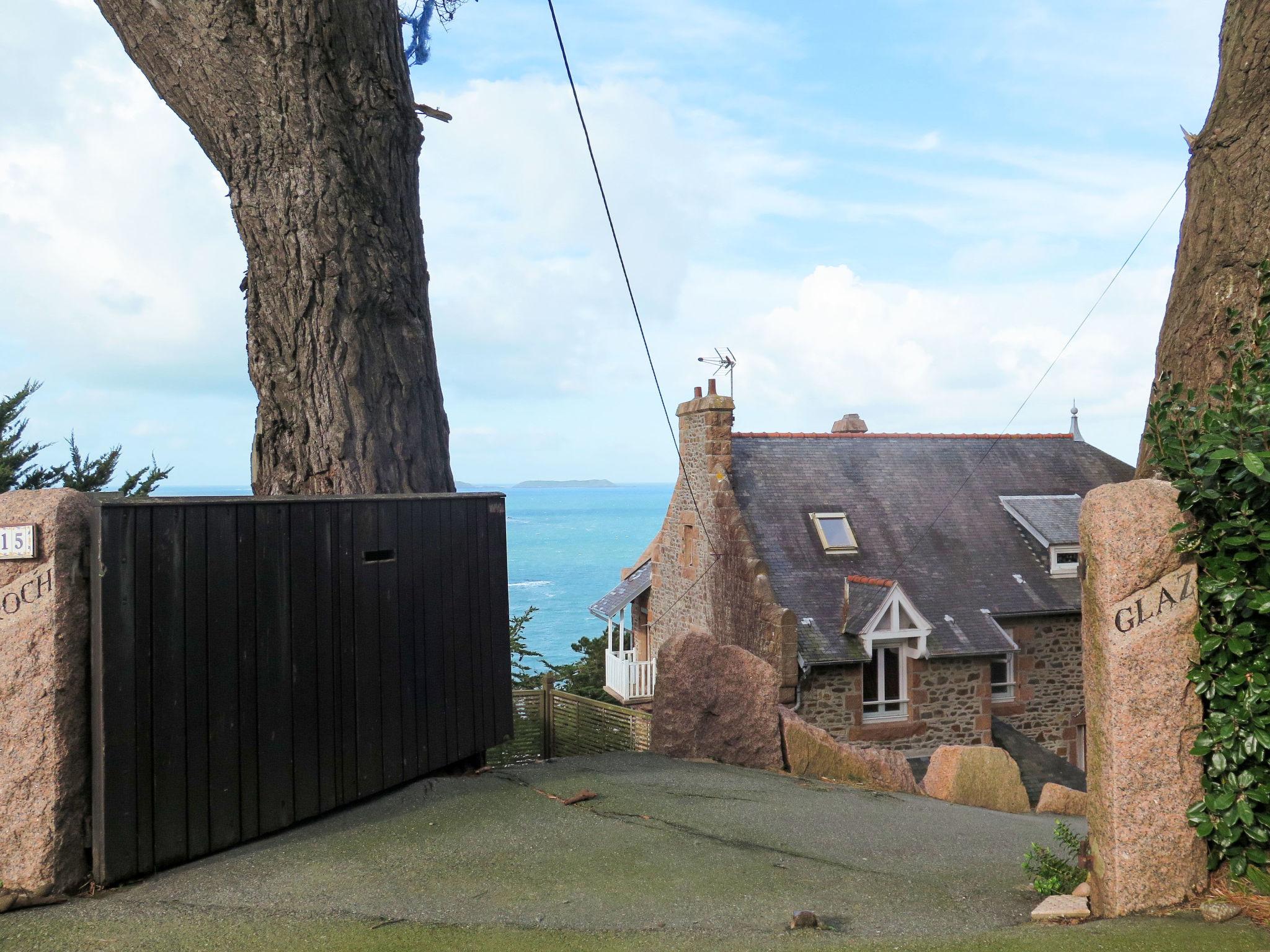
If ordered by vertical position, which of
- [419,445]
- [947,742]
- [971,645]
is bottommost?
[947,742]

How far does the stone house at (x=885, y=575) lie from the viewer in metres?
16.9

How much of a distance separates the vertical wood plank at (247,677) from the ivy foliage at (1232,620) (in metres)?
5.03

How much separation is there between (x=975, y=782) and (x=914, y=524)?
10.8m

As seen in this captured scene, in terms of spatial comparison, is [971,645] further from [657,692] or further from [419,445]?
[419,445]

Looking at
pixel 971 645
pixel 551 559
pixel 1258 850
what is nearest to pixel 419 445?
pixel 1258 850

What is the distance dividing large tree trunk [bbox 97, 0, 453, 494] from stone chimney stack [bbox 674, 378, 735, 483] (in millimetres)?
10984

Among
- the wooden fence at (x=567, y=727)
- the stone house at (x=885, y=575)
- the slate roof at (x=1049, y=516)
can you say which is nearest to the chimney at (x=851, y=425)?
the stone house at (x=885, y=575)

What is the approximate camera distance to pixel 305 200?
7.55 metres

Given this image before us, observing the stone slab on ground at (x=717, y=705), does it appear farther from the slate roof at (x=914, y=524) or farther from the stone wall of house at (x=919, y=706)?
the stone wall of house at (x=919, y=706)

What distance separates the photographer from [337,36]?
25.1ft

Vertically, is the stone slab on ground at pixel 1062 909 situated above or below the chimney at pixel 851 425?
below

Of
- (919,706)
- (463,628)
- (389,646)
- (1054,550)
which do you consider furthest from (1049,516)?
(389,646)

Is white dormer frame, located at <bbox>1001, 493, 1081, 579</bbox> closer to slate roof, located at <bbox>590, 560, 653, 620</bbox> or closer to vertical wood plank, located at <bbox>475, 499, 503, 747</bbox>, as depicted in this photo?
slate roof, located at <bbox>590, 560, 653, 620</bbox>

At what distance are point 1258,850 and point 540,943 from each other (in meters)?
3.39
